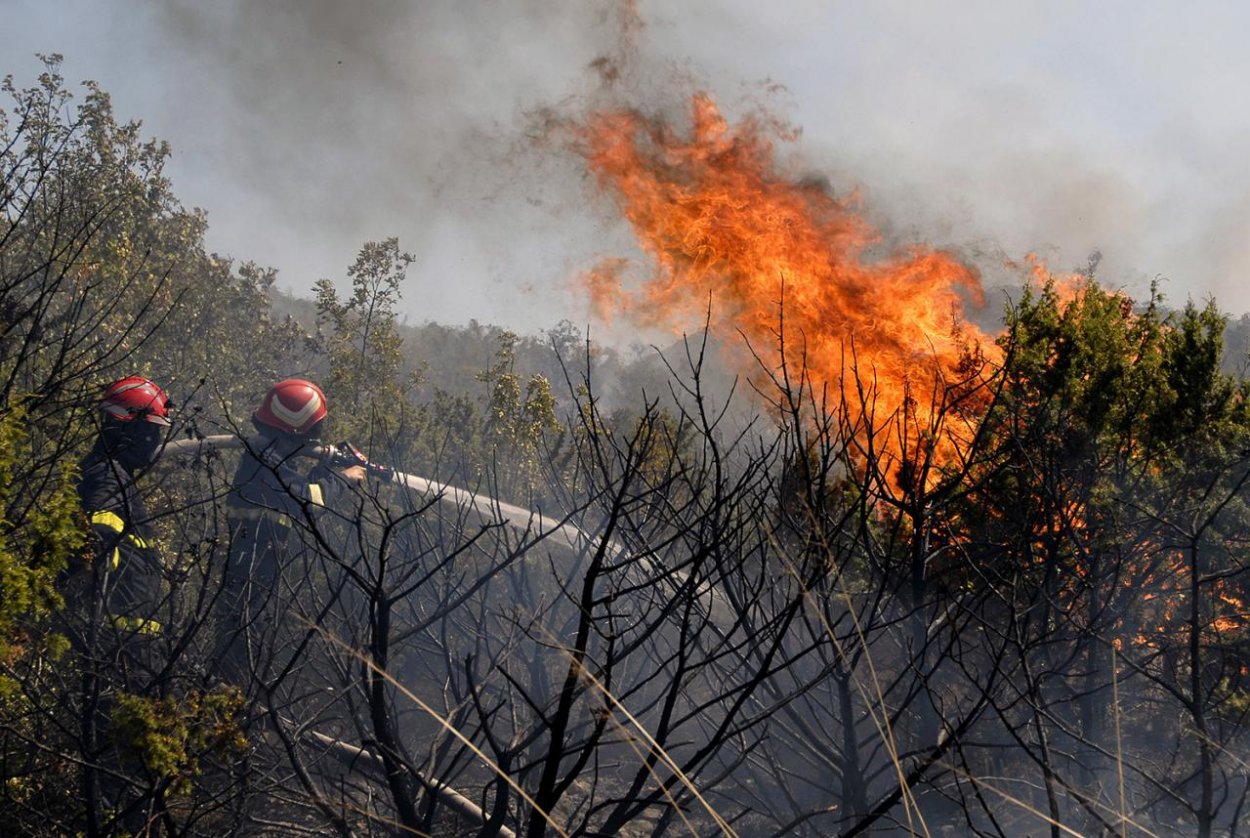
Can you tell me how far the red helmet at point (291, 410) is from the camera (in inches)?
371

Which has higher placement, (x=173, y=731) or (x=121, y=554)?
(x=173, y=731)

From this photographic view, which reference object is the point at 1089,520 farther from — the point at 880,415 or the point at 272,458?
the point at 272,458

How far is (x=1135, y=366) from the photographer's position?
747 centimetres

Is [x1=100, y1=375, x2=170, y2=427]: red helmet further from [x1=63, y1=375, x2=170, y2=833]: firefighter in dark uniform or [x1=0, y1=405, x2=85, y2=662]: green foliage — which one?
[x1=0, y1=405, x2=85, y2=662]: green foliage

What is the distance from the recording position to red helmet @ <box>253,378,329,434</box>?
9.41m

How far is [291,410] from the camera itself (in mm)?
9414

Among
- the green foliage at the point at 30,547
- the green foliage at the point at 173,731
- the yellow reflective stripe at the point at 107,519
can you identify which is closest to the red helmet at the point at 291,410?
the yellow reflective stripe at the point at 107,519

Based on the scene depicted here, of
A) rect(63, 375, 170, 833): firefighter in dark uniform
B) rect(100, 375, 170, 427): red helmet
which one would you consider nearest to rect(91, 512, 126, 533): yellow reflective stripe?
rect(63, 375, 170, 833): firefighter in dark uniform

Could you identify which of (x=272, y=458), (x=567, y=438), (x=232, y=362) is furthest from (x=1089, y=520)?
(x=232, y=362)

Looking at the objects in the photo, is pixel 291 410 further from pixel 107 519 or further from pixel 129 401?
pixel 107 519

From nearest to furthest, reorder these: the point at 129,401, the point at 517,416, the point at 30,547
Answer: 1. the point at 30,547
2. the point at 129,401
3. the point at 517,416

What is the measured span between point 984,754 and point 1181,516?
9.08ft

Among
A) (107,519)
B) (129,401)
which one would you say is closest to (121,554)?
(107,519)

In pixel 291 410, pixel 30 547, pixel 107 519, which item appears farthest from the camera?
pixel 291 410
